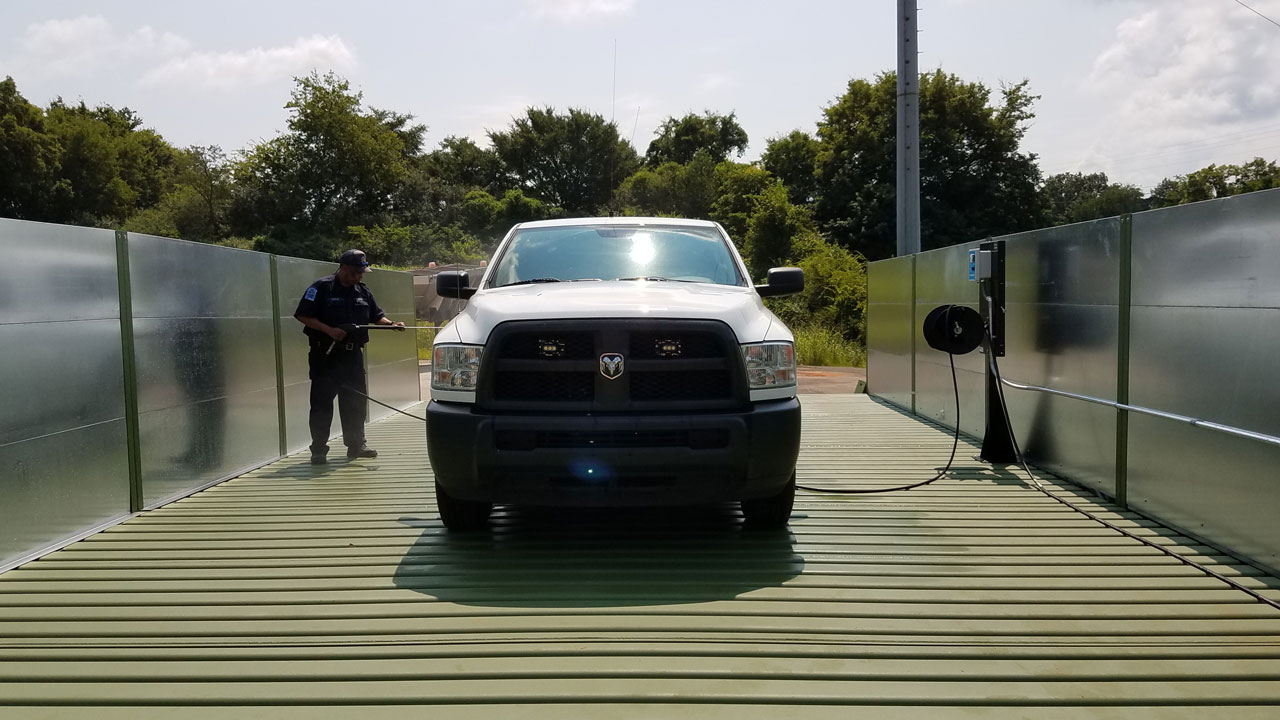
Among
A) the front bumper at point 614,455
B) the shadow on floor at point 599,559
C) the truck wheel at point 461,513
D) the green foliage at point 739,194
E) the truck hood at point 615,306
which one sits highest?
the green foliage at point 739,194

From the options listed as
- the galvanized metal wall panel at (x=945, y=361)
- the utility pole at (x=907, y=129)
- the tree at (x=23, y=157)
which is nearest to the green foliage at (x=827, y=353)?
the utility pole at (x=907, y=129)

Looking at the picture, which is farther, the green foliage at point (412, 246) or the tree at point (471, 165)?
the tree at point (471, 165)

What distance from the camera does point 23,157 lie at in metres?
62.1

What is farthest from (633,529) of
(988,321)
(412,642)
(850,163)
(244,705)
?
(850,163)

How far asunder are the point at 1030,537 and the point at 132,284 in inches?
246

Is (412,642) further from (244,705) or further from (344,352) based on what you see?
(344,352)

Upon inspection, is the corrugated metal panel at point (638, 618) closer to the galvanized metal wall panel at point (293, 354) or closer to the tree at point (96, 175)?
the galvanized metal wall panel at point (293, 354)

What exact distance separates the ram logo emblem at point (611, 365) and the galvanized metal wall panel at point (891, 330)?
8.19m

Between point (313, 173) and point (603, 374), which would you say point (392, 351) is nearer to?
point (603, 374)

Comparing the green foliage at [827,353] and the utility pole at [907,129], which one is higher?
the utility pole at [907,129]

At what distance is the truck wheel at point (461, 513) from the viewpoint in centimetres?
594

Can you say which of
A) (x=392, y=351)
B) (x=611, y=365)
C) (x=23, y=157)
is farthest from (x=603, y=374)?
(x=23, y=157)

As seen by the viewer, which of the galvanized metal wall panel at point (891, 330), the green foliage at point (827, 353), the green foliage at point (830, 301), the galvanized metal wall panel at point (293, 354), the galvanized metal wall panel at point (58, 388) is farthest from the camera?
the green foliage at point (830, 301)

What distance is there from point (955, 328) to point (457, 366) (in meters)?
4.88
